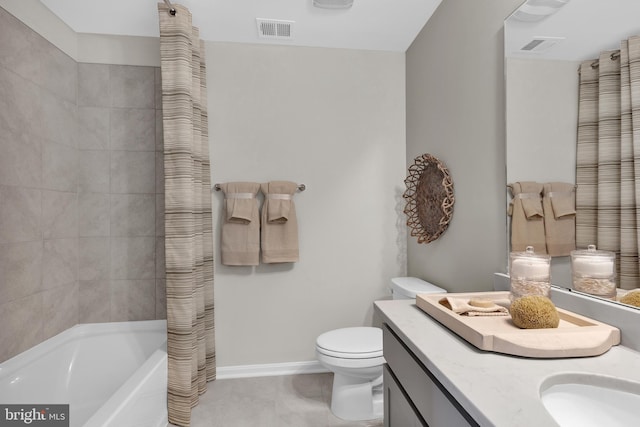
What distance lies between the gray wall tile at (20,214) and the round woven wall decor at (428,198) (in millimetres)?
2275

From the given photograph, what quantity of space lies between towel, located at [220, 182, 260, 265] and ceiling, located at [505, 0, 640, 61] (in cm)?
170

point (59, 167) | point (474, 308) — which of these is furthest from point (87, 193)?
point (474, 308)

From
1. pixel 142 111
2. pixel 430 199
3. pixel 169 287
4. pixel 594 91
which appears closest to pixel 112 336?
pixel 169 287

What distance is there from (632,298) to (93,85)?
2991 mm

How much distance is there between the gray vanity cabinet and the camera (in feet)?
2.36

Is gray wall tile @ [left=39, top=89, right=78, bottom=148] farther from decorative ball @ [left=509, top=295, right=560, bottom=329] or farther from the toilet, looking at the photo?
decorative ball @ [left=509, top=295, right=560, bottom=329]

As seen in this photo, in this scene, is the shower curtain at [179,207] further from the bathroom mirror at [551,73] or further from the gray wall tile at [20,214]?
the bathroom mirror at [551,73]

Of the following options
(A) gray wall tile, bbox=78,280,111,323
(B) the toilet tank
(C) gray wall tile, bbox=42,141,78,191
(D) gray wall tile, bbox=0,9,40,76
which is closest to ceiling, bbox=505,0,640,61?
(B) the toilet tank

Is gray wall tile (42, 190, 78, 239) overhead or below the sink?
overhead

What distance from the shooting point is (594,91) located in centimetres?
98

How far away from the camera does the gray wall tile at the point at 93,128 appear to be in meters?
2.31

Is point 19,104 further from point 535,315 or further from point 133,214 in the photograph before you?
point 535,315

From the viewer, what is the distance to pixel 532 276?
104 centimetres

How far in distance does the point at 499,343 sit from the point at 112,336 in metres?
2.41
